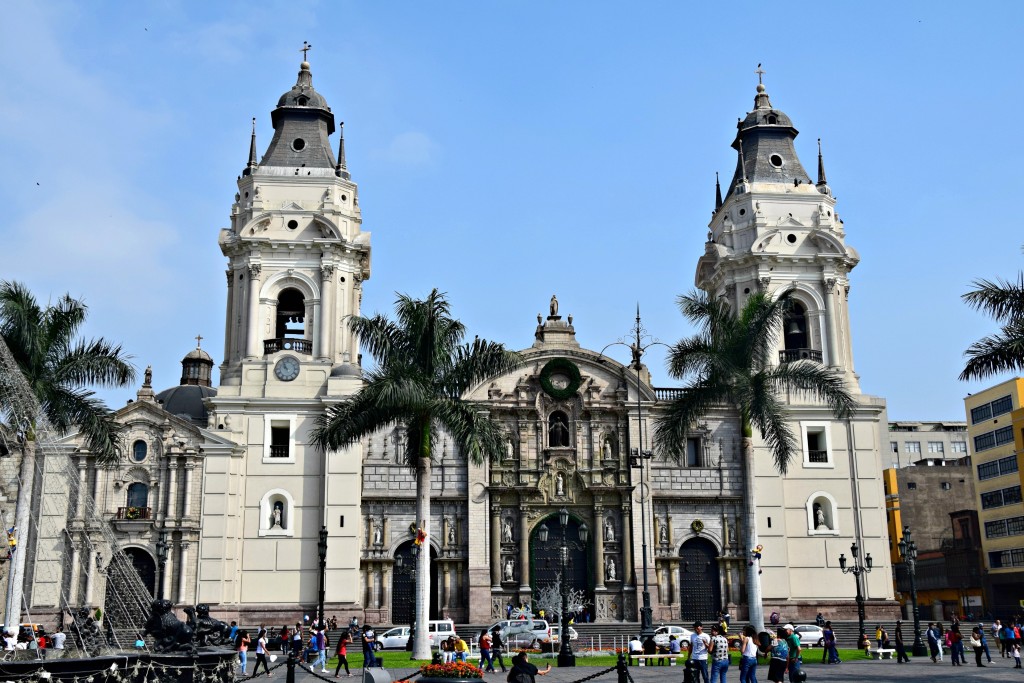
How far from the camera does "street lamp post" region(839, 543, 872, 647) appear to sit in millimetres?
42697

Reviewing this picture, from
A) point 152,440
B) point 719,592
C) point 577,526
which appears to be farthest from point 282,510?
point 719,592

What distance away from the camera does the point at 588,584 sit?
4947cm

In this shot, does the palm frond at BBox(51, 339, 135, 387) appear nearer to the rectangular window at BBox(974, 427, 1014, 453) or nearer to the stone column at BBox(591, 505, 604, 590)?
the stone column at BBox(591, 505, 604, 590)

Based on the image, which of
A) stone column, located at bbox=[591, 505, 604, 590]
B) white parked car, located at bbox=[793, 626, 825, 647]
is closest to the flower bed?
white parked car, located at bbox=[793, 626, 825, 647]

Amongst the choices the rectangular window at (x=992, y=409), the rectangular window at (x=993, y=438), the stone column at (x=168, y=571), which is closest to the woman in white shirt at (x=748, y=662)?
the stone column at (x=168, y=571)

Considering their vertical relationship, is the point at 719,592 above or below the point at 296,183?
below

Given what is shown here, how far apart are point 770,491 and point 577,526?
8607 millimetres

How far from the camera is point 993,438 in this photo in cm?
6912

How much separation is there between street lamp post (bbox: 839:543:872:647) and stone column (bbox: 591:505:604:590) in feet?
32.5

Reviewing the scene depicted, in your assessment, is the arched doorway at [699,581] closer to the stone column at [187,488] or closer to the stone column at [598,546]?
the stone column at [598,546]

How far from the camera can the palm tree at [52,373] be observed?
35656 millimetres

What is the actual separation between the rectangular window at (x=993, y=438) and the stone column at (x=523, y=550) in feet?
110

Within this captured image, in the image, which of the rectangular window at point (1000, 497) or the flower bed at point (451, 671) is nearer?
the flower bed at point (451, 671)

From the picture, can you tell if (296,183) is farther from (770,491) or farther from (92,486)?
(770,491)
